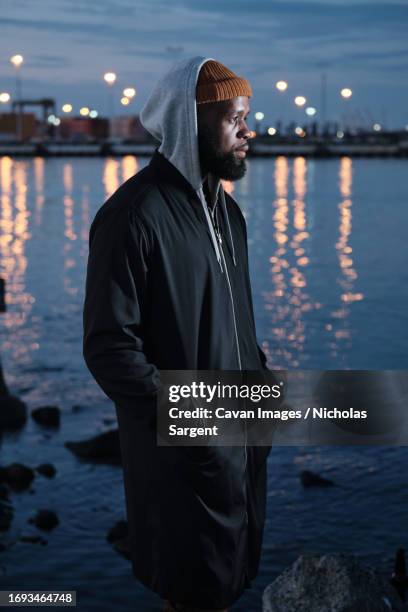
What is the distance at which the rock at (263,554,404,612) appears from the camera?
4840 millimetres

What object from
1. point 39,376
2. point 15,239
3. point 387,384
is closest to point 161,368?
point 387,384

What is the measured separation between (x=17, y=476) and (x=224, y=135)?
7.28 metres

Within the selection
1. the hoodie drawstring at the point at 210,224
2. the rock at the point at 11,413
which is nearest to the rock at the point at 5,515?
the rock at the point at 11,413

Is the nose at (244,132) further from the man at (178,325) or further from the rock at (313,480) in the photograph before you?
the rock at (313,480)

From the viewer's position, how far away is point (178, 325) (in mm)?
2785

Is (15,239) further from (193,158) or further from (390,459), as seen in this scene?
(193,158)

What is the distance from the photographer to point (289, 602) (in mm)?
4992

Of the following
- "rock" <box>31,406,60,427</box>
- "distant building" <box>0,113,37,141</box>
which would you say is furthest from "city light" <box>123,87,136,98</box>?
"rock" <box>31,406,60,427</box>

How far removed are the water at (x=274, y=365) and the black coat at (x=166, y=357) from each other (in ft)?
14.4

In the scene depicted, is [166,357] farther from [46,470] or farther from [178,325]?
[46,470]

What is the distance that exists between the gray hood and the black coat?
0.10 feet

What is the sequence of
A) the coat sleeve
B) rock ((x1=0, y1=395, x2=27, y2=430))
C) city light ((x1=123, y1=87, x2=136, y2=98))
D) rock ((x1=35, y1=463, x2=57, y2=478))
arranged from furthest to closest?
city light ((x1=123, y1=87, x2=136, y2=98)), rock ((x1=0, y1=395, x2=27, y2=430)), rock ((x1=35, y1=463, x2=57, y2=478)), the coat sleeve

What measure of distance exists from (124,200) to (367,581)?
2857 millimetres

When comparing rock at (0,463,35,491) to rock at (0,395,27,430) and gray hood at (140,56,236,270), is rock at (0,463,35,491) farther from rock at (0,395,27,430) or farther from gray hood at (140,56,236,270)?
gray hood at (140,56,236,270)
